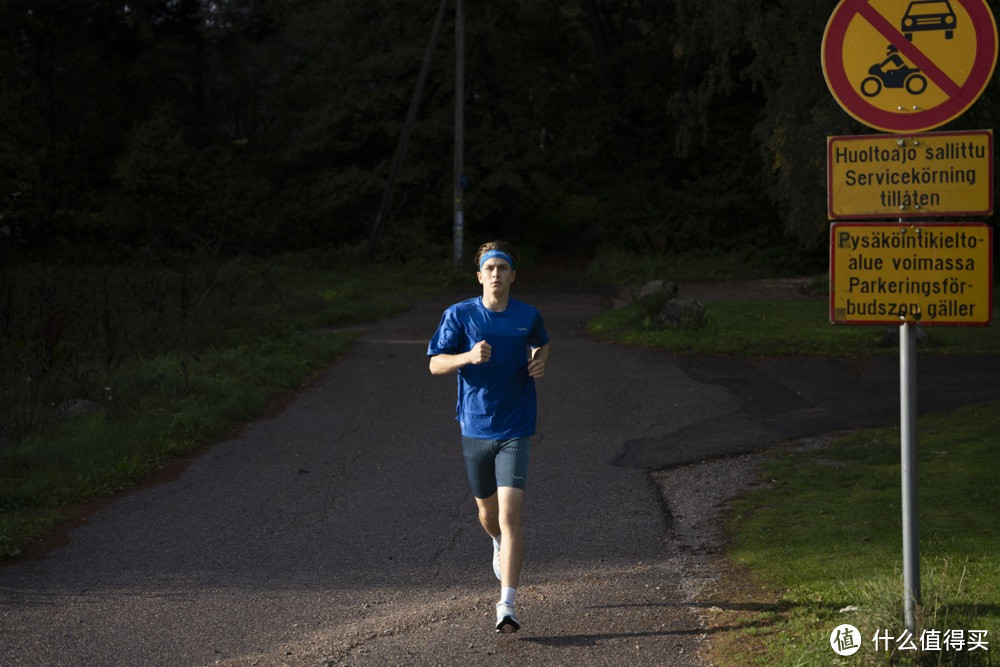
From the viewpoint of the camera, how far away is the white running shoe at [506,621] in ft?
17.9

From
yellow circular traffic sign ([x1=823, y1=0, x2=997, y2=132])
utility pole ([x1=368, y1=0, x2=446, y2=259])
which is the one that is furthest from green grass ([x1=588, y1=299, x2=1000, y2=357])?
utility pole ([x1=368, y1=0, x2=446, y2=259])

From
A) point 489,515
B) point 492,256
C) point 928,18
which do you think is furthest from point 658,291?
point 928,18

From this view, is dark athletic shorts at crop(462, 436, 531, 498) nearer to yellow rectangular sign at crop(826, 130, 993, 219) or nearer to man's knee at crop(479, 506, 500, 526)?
man's knee at crop(479, 506, 500, 526)

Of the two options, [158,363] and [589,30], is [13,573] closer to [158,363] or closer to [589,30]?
[158,363]

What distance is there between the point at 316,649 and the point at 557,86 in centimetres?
3803

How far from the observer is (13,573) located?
674 cm

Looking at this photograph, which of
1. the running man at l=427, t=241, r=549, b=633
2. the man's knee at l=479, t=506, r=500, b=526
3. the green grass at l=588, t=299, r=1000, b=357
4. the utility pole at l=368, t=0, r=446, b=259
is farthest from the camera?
the utility pole at l=368, t=0, r=446, b=259

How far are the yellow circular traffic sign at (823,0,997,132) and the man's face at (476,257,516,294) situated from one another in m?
1.79

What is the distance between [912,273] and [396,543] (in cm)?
375

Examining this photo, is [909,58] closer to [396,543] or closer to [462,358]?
[462,358]

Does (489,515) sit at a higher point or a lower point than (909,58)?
lower

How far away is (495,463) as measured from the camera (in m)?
5.88

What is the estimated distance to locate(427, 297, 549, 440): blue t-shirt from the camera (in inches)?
229

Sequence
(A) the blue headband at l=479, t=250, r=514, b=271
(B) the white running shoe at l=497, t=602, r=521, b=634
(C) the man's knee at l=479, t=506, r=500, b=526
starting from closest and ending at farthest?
(B) the white running shoe at l=497, t=602, r=521, b=634 < (A) the blue headband at l=479, t=250, r=514, b=271 < (C) the man's knee at l=479, t=506, r=500, b=526
